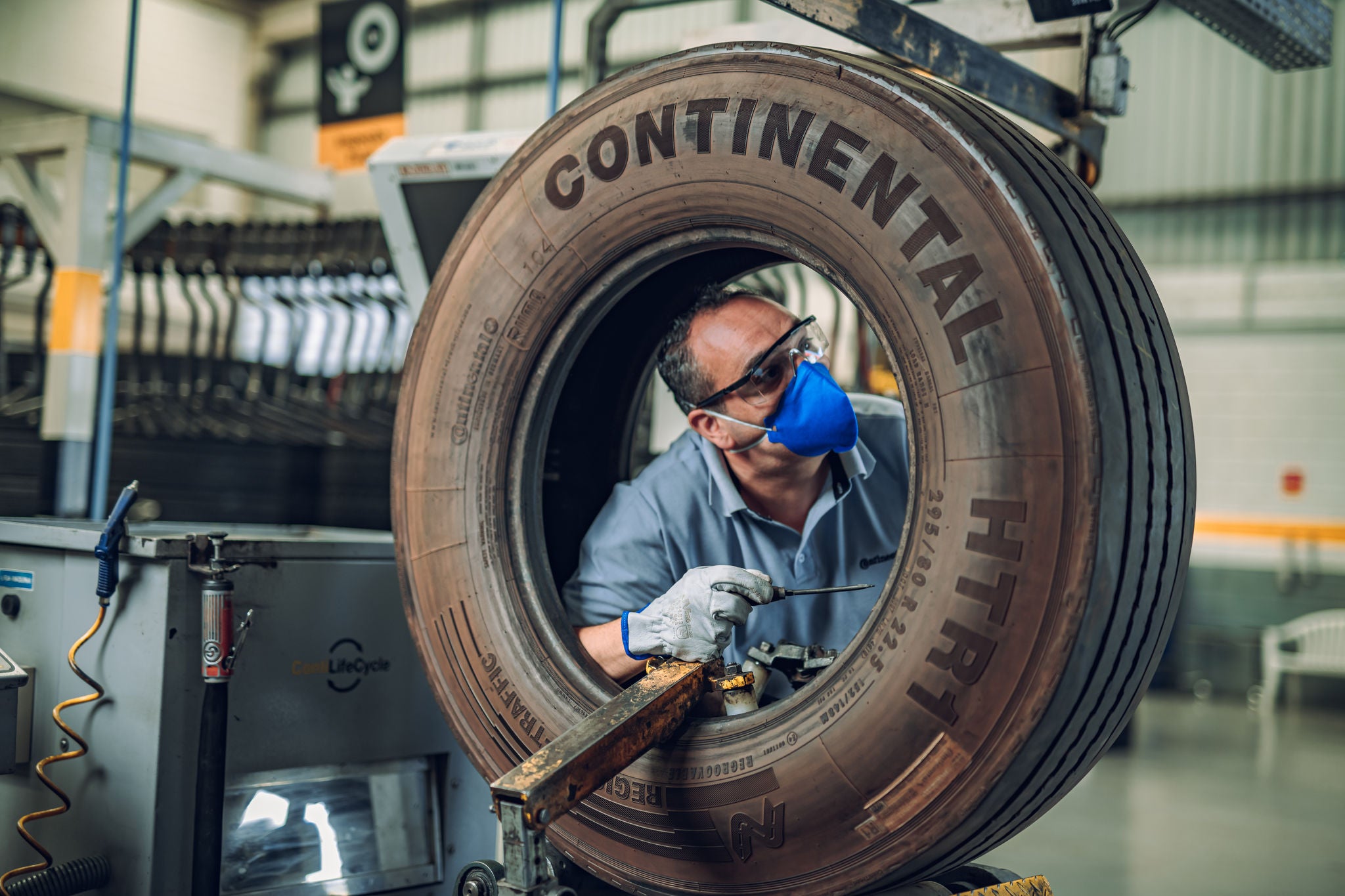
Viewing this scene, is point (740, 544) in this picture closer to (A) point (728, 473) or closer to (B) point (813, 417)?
(A) point (728, 473)

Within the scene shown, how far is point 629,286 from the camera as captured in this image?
→ 143cm

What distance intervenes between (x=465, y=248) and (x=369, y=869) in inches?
41.5

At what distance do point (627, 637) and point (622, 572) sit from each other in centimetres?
18

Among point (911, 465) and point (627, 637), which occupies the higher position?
point (911, 465)

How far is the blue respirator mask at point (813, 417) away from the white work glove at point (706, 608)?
0.85 ft

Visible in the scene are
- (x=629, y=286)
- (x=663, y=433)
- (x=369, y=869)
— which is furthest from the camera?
(x=663, y=433)

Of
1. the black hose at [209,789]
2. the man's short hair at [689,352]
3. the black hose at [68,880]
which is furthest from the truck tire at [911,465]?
the black hose at [68,880]

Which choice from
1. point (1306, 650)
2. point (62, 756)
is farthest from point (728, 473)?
point (1306, 650)

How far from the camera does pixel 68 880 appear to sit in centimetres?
156

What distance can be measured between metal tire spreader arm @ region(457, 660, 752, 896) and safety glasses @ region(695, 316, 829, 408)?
1.43 feet

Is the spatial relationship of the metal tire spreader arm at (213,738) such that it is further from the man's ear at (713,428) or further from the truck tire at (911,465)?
the man's ear at (713,428)

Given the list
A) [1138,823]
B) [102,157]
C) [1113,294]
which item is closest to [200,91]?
[102,157]

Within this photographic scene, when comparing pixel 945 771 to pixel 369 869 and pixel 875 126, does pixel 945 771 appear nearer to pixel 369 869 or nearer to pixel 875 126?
pixel 875 126

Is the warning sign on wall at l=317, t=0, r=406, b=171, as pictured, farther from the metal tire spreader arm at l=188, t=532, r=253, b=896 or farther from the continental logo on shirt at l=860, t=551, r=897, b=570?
the continental logo on shirt at l=860, t=551, r=897, b=570
